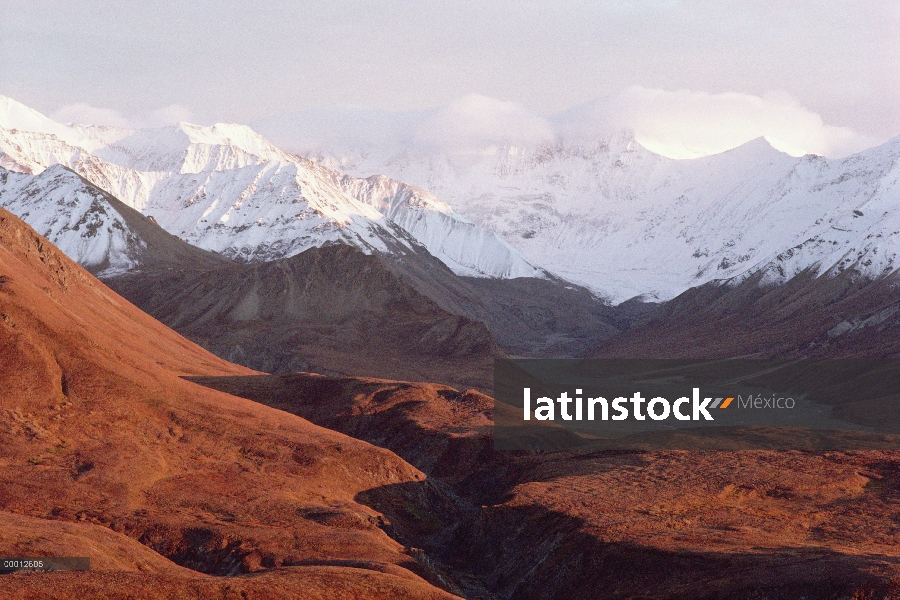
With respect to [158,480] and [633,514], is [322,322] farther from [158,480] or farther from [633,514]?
[633,514]

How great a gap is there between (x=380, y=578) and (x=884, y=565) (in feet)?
67.8

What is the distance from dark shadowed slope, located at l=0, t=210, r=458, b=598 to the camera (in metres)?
42.8

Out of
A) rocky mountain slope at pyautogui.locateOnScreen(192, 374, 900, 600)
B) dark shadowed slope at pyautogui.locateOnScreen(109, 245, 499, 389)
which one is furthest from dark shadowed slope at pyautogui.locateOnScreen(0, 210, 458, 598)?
dark shadowed slope at pyautogui.locateOnScreen(109, 245, 499, 389)

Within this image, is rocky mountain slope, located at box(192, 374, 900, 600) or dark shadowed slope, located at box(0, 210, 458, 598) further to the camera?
rocky mountain slope, located at box(192, 374, 900, 600)

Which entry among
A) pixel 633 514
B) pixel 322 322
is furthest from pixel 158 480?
pixel 322 322

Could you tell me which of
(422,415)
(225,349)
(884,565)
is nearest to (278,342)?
(225,349)

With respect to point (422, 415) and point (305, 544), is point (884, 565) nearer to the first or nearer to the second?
point (305, 544)

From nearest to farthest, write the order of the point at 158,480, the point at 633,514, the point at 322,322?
the point at 158,480 < the point at 633,514 < the point at 322,322

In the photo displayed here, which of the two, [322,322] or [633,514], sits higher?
[322,322]

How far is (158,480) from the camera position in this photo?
6056 cm

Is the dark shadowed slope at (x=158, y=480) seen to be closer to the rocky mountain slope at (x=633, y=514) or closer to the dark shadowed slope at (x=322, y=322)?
the rocky mountain slope at (x=633, y=514)

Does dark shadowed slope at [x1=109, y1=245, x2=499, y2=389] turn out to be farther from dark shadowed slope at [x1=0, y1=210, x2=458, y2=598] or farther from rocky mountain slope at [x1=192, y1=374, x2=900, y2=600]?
dark shadowed slope at [x1=0, y1=210, x2=458, y2=598]

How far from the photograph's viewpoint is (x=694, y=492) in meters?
69.3

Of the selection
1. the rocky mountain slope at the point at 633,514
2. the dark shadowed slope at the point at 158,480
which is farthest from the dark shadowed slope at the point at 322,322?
the dark shadowed slope at the point at 158,480
